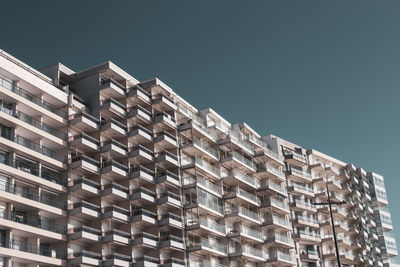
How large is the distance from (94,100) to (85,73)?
3.58m

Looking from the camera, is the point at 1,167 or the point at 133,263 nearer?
the point at 1,167

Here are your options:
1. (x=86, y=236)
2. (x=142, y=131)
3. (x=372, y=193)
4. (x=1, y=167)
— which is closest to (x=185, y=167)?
(x=142, y=131)

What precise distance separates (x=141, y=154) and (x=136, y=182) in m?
3.18

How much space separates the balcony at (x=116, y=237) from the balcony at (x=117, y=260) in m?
1.37

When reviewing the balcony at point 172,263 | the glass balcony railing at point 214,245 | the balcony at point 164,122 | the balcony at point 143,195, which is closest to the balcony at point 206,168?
the balcony at point 164,122

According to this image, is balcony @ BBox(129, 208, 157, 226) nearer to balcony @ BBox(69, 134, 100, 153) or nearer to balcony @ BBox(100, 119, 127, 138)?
balcony @ BBox(69, 134, 100, 153)

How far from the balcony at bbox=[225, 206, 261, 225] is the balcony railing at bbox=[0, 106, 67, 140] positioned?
2690 centimetres

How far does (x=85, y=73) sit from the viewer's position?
2586 inches

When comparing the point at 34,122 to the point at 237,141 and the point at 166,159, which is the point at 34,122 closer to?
the point at 166,159

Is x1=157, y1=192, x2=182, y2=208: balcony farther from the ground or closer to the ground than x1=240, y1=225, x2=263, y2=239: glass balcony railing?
farther from the ground

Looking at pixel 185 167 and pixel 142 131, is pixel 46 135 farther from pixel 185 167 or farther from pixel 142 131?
pixel 185 167

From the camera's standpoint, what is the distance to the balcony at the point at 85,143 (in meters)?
58.2

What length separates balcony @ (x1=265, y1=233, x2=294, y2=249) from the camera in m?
82.5

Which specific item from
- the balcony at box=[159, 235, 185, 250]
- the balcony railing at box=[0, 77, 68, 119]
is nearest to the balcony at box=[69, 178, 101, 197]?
the balcony railing at box=[0, 77, 68, 119]
